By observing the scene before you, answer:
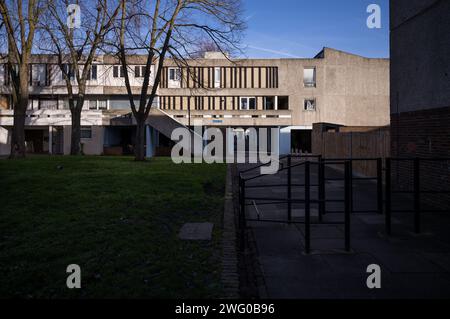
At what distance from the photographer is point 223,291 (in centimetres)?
450

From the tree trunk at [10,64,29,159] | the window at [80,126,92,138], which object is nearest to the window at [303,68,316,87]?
the window at [80,126,92,138]

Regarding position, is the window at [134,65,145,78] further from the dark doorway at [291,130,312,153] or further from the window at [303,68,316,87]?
the dark doorway at [291,130,312,153]

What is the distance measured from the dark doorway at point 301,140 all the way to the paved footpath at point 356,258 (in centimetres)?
4107

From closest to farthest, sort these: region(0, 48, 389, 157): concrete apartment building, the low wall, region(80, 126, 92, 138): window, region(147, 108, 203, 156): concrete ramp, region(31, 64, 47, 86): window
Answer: the low wall → region(147, 108, 203, 156): concrete ramp → region(80, 126, 92, 138): window → region(31, 64, 47, 86): window → region(0, 48, 389, 157): concrete apartment building

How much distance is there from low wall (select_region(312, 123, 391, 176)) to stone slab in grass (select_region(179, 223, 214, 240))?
431 inches

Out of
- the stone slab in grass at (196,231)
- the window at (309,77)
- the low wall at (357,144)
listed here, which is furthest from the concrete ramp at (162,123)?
the stone slab in grass at (196,231)

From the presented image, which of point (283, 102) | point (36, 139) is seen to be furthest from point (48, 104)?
point (283, 102)

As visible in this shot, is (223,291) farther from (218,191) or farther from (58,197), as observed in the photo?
(218,191)

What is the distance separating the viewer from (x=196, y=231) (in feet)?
24.0

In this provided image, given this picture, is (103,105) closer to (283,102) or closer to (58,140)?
(58,140)

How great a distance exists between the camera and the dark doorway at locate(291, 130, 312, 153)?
49594 millimetres

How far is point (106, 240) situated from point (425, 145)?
8.46 meters

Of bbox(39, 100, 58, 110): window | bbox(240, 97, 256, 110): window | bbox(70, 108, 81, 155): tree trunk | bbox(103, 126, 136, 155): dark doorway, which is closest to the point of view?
bbox(70, 108, 81, 155): tree trunk
